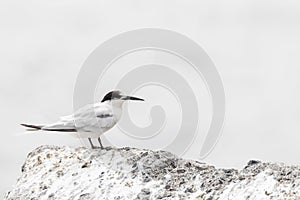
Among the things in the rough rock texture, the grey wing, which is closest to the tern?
the grey wing

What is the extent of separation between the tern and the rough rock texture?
1.34 m

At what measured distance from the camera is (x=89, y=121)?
13.1 metres

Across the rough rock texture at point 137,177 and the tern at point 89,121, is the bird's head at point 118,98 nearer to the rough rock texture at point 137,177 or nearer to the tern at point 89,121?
the tern at point 89,121

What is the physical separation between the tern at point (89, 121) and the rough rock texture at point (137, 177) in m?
1.34

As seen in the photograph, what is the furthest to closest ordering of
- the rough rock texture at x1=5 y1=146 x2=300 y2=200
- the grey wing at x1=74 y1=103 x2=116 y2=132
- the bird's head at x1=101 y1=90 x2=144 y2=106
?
the bird's head at x1=101 y1=90 x2=144 y2=106, the grey wing at x1=74 y1=103 x2=116 y2=132, the rough rock texture at x1=5 y1=146 x2=300 y2=200

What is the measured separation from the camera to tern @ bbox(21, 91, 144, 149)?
13133 mm

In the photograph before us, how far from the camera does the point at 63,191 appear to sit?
1050 centimetres

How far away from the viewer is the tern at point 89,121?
43.1ft

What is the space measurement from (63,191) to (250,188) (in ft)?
10.9

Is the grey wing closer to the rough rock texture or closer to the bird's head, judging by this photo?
the bird's head

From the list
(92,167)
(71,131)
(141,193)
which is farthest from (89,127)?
(141,193)

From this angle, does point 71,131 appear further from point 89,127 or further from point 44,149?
point 44,149

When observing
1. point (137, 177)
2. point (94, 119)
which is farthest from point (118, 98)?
point (137, 177)

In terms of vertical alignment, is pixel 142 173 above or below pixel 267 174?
below
